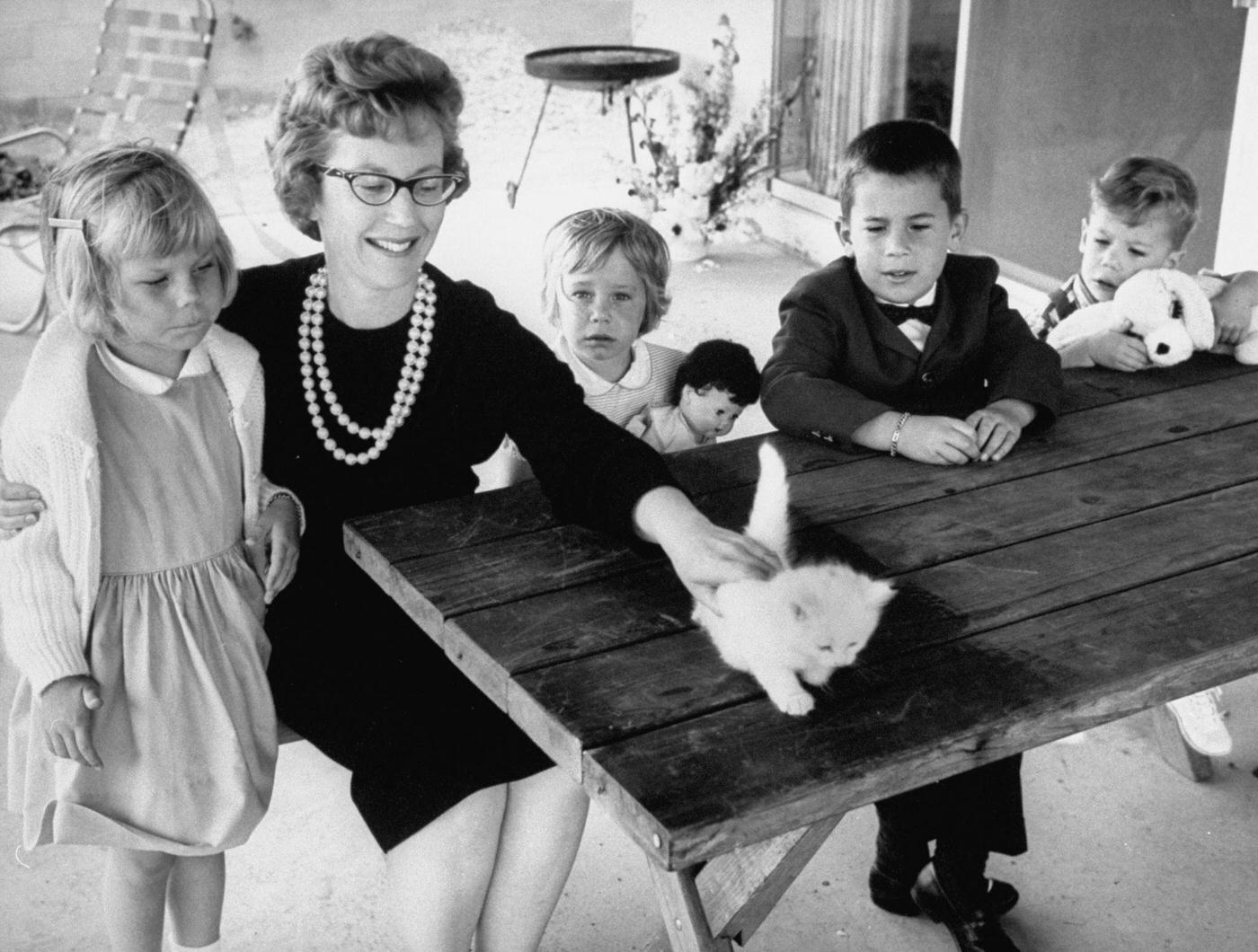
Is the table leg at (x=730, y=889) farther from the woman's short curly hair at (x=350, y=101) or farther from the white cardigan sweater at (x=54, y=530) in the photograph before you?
the woman's short curly hair at (x=350, y=101)

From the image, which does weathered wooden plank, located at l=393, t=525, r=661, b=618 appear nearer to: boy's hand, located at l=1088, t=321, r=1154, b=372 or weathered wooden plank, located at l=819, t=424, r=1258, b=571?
weathered wooden plank, located at l=819, t=424, r=1258, b=571

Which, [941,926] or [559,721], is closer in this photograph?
[559,721]

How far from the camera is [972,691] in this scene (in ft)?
4.53

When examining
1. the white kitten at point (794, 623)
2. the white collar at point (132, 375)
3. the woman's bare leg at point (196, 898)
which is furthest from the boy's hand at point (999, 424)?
the woman's bare leg at point (196, 898)

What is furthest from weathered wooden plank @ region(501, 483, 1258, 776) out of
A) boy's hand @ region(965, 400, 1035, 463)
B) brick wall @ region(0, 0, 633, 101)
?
brick wall @ region(0, 0, 633, 101)

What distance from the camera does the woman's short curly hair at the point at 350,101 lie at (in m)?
1.88

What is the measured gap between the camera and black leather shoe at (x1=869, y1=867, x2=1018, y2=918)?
7.22ft

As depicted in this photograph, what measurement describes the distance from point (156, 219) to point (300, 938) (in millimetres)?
1196

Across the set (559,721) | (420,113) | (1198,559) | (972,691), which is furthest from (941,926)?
(420,113)

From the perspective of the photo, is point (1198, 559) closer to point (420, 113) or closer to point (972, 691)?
point (972, 691)

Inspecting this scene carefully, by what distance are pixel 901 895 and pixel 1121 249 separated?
1326 millimetres

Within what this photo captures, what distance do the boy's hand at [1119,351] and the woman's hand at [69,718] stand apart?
1.80 m

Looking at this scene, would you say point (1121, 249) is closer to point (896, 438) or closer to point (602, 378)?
point (896, 438)

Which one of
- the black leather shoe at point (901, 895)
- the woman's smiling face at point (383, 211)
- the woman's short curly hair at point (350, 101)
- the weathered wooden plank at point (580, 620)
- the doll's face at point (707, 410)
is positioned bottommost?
the black leather shoe at point (901, 895)
